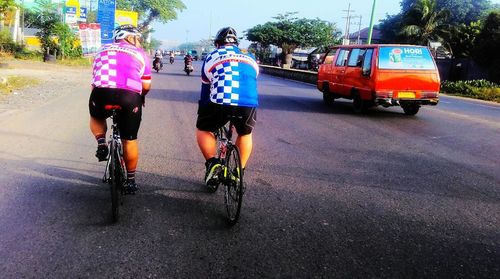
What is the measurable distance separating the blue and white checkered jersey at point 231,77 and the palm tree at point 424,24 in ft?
139

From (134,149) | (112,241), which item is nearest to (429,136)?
(134,149)

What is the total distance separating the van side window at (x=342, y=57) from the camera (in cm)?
1326

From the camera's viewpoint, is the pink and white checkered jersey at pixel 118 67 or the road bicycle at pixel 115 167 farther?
the pink and white checkered jersey at pixel 118 67

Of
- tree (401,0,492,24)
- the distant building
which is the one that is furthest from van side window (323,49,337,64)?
the distant building

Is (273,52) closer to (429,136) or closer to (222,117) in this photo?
(429,136)

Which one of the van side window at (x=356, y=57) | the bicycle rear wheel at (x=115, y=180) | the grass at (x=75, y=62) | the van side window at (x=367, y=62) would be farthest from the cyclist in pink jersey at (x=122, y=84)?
the grass at (x=75, y=62)

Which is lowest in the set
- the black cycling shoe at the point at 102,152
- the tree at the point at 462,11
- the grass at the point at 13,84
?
the grass at the point at 13,84

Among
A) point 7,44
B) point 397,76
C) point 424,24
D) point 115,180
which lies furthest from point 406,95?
point 424,24

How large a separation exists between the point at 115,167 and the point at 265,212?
1503mm

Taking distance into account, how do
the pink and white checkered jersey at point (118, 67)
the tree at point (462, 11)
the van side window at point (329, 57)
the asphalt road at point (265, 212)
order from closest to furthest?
1. the asphalt road at point (265, 212)
2. the pink and white checkered jersey at point (118, 67)
3. the van side window at point (329, 57)
4. the tree at point (462, 11)

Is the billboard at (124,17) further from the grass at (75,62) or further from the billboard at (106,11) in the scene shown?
the billboard at (106,11)

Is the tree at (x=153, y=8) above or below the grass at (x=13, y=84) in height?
above

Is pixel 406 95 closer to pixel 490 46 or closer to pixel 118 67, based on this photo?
pixel 118 67

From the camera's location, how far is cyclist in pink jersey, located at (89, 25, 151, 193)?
4016mm
